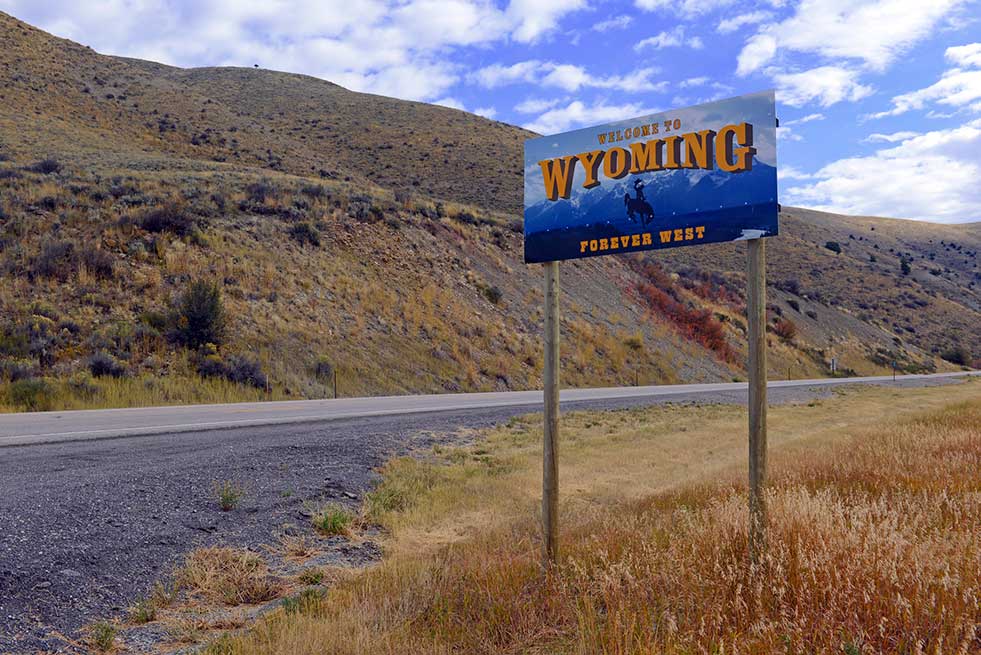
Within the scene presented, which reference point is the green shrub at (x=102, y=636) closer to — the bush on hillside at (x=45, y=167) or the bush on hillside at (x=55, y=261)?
the bush on hillside at (x=55, y=261)

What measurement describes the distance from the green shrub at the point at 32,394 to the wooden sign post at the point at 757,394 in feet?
58.4

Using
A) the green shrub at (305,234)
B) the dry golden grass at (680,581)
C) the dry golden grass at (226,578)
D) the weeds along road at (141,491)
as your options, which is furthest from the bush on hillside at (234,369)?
the dry golden grass at (226,578)

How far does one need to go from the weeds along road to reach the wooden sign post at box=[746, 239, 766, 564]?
3.82 meters

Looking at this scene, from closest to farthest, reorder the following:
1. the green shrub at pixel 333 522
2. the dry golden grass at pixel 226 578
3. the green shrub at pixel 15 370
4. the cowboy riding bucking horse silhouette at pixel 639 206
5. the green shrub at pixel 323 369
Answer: the cowboy riding bucking horse silhouette at pixel 639 206 → the dry golden grass at pixel 226 578 → the green shrub at pixel 333 522 → the green shrub at pixel 15 370 → the green shrub at pixel 323 369

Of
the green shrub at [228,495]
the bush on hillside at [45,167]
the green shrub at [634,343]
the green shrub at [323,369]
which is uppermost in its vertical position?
the bush on hillside at [45,167]

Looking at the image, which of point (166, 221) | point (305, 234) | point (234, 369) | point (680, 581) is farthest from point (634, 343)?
point (680, 581)

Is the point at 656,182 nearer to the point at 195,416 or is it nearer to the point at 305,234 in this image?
the point at 195,416

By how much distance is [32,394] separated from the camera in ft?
57.9

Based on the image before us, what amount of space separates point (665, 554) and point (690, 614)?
84 cm

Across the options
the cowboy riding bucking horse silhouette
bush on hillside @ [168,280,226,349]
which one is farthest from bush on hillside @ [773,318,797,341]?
the cowboy riding bucking horse silhouette

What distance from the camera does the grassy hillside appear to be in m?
22.0

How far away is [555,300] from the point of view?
559 centimetres

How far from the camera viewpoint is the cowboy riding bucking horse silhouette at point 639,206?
5051mm

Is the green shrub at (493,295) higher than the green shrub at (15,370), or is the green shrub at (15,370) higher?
the green shrub at (493,295)
